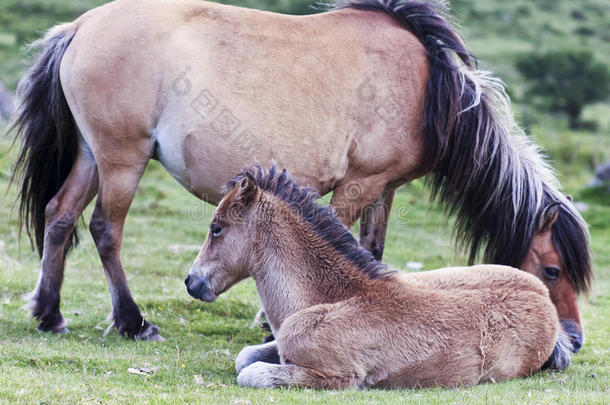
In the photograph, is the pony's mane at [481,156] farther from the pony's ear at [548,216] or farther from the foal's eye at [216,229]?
the foal's eye at [216,229]

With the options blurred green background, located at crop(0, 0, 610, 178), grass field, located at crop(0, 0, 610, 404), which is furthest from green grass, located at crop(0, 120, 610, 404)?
blurred green background, located at crop(0, 0, 610, 178)

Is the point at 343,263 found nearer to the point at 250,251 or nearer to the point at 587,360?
the point at 250,251

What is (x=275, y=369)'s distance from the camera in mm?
5496

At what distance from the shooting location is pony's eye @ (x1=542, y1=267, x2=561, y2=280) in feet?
23.8

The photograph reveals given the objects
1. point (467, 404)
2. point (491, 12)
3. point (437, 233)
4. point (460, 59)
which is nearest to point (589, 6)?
point (491, 12)

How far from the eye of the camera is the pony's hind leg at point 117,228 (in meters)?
7.33

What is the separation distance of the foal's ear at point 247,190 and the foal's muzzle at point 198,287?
2.33 ft

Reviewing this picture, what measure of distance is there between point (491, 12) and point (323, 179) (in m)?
53.9

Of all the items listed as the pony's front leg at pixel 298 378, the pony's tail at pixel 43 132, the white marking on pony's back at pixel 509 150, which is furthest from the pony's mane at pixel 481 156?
the pony's tail at pixel 43 132

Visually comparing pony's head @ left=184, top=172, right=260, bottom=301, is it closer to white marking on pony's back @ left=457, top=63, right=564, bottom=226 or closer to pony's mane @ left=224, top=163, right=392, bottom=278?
pony's mane @ left=224, top=163, right=392, bottom=278

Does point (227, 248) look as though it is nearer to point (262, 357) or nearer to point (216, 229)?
point (216, 229)

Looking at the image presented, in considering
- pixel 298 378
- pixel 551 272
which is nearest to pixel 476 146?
pixel 551 272

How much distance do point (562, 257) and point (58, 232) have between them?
4.83m

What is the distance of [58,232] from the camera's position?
7652mm
